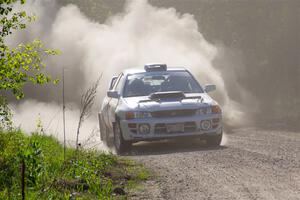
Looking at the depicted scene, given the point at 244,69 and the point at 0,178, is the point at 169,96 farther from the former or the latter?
the point at 244,69

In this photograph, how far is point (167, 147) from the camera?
16047 millimetres

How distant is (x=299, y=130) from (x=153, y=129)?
17.9 ft

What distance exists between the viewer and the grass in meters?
10.1

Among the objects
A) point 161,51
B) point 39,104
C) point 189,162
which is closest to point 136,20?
point 161,51

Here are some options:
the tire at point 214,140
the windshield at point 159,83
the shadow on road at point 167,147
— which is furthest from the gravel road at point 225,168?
the windshield at point 159,83

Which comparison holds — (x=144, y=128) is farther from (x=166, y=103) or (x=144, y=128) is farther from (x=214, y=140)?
(x=214, y=140)

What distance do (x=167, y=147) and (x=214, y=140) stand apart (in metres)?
0.89

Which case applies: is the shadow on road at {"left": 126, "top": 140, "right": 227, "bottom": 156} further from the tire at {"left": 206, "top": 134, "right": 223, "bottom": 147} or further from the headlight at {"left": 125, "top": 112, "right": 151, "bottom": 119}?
the headlight at {"left": 125, "top": 112, "right": 151, "bottom": 119}

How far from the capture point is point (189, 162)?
13.0 meters

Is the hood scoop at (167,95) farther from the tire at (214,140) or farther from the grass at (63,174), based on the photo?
the grass at (63,174)

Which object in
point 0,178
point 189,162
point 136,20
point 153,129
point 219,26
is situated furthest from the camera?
point 219,26

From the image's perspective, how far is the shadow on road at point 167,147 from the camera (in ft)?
49.5

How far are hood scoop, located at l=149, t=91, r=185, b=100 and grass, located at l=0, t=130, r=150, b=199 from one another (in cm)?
287

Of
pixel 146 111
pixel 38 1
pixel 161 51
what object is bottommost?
pixel 146 111
